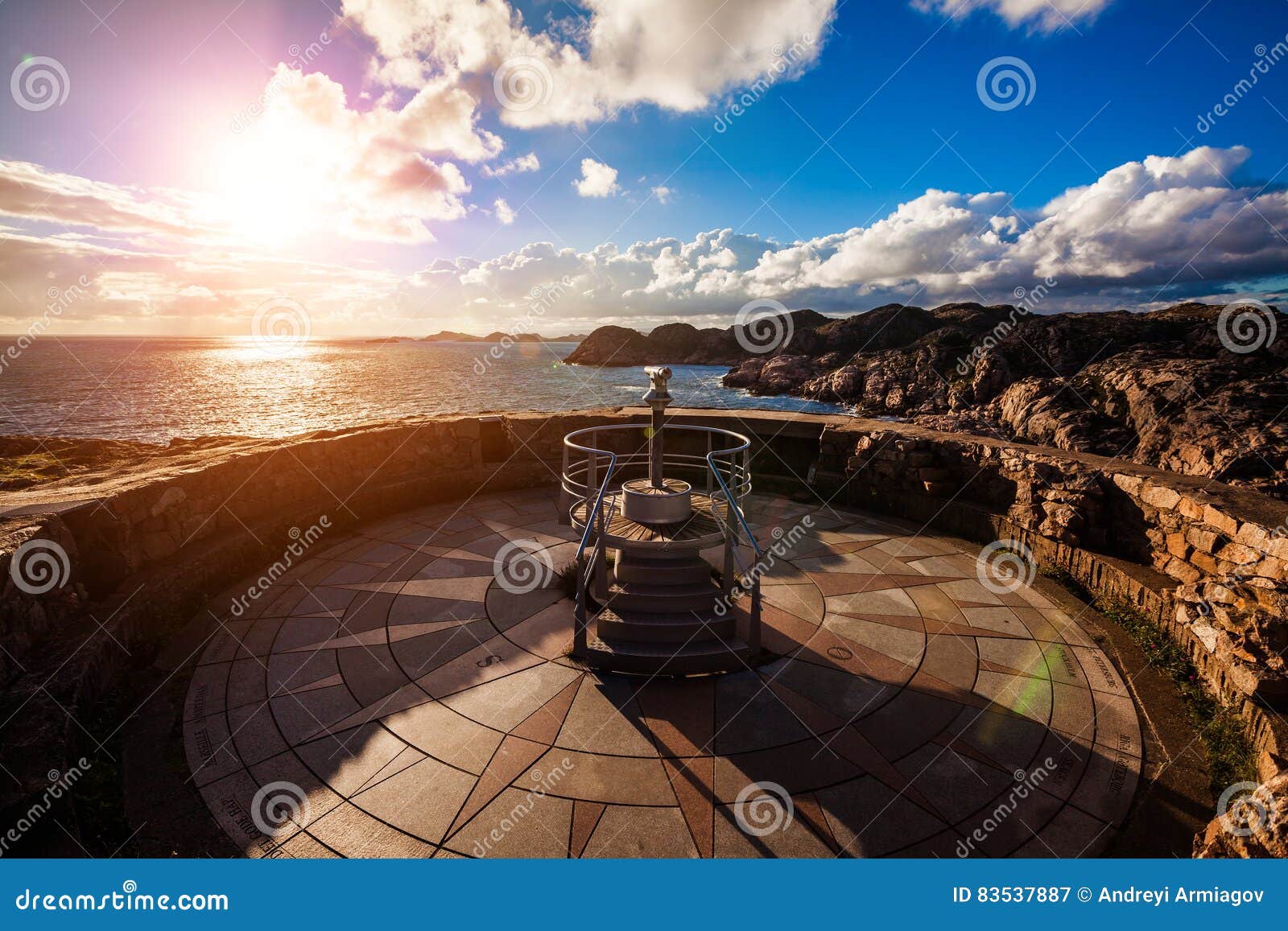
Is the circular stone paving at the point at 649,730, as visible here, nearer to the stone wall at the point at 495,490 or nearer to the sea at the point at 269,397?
the stone wall at the point at 495,490

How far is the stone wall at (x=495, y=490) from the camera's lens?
4.39 m

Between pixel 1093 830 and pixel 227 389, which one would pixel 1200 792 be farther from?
pixel 227 389

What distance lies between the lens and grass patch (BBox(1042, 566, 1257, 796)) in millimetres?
4059

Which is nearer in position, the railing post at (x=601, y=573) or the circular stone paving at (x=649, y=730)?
the circular stone paving at (x=649, y=730)

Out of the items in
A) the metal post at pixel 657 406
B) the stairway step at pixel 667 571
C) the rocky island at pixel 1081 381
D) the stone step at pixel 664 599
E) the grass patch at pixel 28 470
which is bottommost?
the stone step at pixel 664 599

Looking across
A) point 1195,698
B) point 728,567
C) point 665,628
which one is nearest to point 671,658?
point 665,628

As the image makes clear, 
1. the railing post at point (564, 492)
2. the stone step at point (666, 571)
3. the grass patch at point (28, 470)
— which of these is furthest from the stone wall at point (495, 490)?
the stone step at point (666, 571)

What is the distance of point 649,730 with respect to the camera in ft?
15.1

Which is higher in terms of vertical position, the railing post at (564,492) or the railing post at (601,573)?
the railing post at (564,492)

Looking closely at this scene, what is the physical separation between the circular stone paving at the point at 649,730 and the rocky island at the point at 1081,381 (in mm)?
9003

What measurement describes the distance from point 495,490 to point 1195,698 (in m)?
10.4

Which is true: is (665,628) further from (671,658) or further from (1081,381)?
(1081,381)

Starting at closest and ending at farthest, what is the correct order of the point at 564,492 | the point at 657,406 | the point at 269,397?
the point at 657,406
the point at 564,492
the point at 269,397

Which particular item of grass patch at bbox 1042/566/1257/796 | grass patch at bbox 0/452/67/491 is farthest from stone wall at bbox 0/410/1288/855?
grass patch at bbox 0/452/67/491
